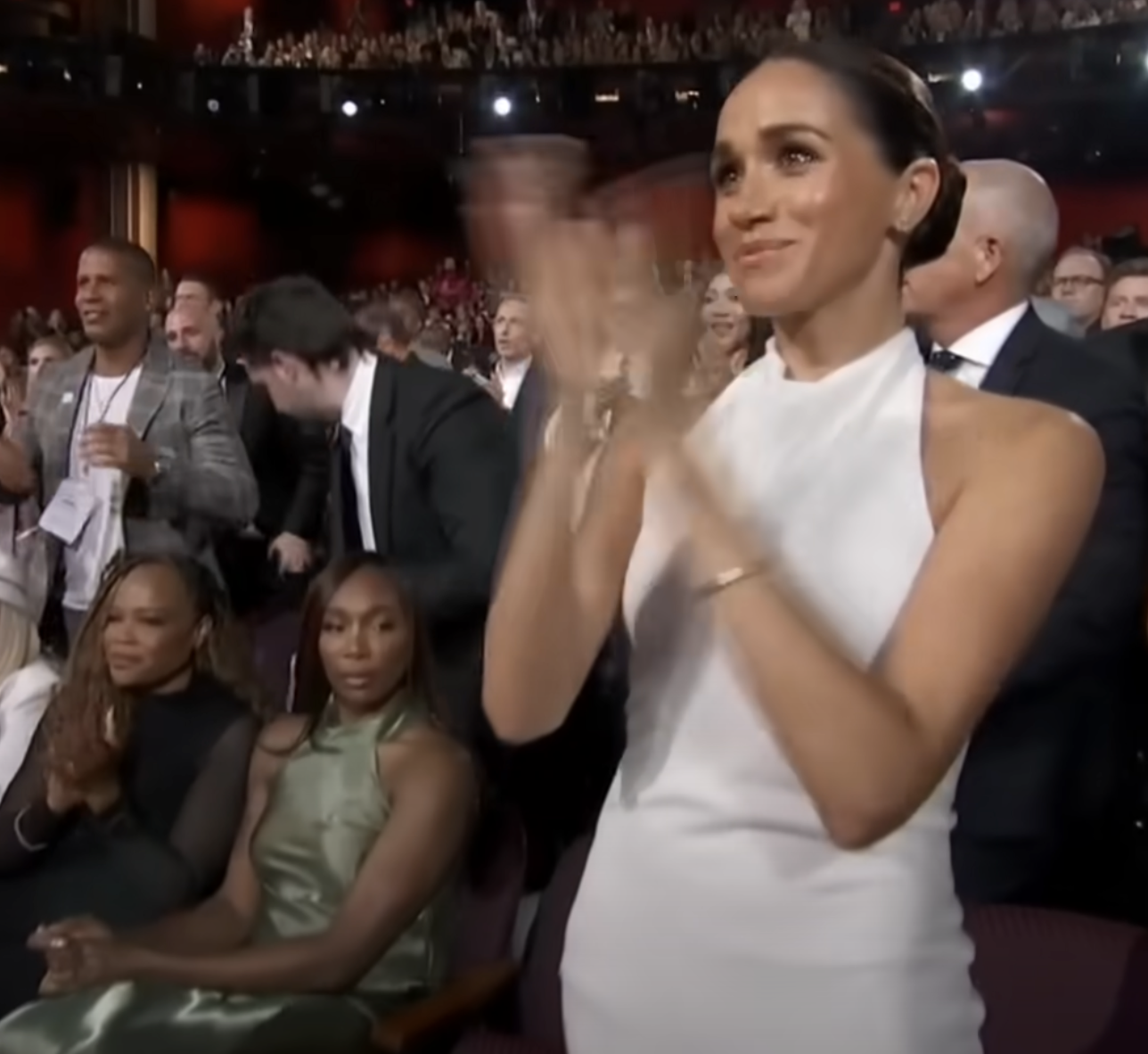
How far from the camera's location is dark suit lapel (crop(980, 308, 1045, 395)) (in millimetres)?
2184

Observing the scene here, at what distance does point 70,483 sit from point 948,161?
98.8 inches

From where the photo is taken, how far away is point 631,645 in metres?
0.96

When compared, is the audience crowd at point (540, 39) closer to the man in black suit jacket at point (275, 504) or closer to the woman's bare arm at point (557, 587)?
the man in black suit jacket at point (275, 504)

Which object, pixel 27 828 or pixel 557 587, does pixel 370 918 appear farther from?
pixel 557 587

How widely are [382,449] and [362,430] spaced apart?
7cm

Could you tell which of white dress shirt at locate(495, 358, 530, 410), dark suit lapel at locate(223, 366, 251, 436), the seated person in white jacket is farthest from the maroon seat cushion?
white dress shirt at locate(495, 358, 530, 410)

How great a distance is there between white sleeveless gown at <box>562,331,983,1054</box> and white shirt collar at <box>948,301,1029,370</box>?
1.37 m

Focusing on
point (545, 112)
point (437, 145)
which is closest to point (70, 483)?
point (545, 112)

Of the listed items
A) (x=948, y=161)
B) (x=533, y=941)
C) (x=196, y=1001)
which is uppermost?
(x=948, y=161)

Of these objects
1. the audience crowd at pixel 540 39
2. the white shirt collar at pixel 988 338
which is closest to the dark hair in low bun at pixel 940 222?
the white shirt collar at pixel 988 338

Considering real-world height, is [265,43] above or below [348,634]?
above

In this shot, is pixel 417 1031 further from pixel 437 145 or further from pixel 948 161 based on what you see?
pixel 437 145

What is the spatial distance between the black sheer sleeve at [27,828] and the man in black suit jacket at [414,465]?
608mm

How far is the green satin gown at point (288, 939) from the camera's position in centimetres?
221
